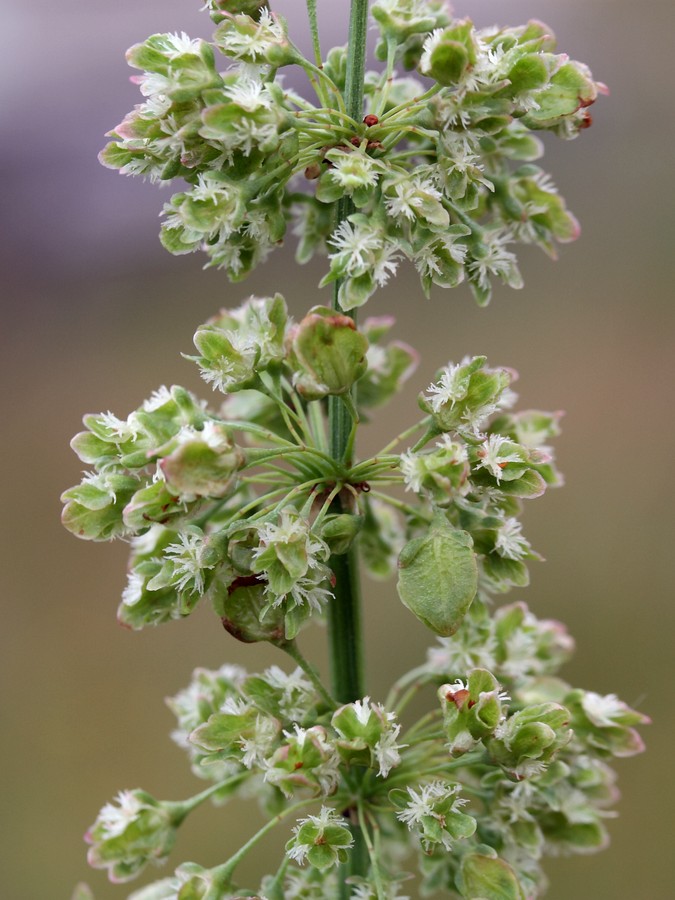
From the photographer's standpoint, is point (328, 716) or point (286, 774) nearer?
point (286, 774)

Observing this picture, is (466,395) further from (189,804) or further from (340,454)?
(189,804)

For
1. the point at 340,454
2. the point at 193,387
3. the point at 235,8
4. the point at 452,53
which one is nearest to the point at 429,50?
the point at 452,53

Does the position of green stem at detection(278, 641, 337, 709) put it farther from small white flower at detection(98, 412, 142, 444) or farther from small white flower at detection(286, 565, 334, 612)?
small white flower at detection(98, 412, 142, 444)

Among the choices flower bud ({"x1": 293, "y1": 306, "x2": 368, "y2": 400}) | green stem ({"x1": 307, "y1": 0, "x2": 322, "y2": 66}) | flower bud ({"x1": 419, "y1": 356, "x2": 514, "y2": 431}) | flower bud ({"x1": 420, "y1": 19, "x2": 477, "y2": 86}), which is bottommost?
flower bud ({"x1": 419, "y1": 356, "x2": 514, "y2": 431})

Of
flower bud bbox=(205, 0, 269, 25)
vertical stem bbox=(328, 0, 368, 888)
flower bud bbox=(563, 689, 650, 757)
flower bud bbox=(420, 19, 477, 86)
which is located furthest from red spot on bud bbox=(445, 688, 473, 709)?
flower bud bbox=(205, 0, 269, 25)

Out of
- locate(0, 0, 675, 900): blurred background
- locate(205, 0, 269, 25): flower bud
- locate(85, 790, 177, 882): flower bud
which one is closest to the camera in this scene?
locate(205, 0, 269, 25): flower bud

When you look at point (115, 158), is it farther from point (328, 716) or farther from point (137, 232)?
point (137, 232)

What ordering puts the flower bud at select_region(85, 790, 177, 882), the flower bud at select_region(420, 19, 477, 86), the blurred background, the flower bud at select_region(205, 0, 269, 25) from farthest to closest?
the blurred background → the flower bud at select_region(85, 790, 177, 882) → the flower bud at select_region(205, 0, 269, 25) → the flower bud at select_region(420, 19, 477, 86)

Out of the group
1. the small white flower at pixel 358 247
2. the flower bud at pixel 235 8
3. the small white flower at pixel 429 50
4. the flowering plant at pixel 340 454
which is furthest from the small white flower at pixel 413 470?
the flower bud at pixel 235 8

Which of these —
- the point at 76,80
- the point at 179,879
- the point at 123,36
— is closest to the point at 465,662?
the point at 179,879
